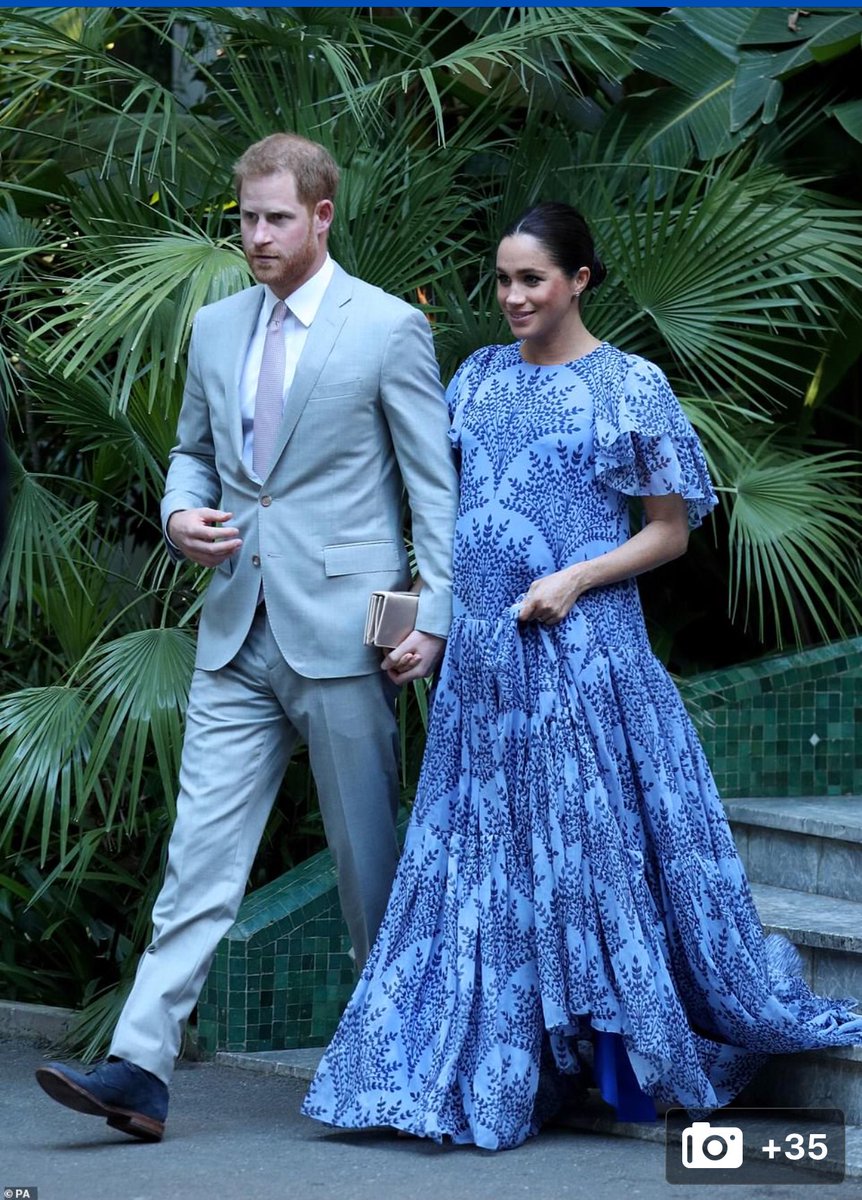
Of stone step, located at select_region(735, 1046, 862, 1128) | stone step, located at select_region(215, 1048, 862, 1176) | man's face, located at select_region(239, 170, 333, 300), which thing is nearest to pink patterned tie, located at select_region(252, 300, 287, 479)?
man's face, located at select_region(239, 170, 333, 300)

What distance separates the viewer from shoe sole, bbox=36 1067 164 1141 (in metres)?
3.64

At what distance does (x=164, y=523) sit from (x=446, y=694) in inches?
26.4

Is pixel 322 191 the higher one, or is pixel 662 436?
pixel 322 191

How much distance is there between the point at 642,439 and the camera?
3.89 meters

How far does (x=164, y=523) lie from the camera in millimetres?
3994

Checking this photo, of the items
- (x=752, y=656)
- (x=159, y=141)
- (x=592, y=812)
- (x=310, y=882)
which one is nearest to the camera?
(x=592, y=812)

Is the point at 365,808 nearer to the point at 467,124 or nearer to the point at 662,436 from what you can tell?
the point at 662,436

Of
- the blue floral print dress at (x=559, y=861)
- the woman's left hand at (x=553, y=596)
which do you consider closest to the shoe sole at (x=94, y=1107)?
the blue floral print dress at (x=559, y=861)

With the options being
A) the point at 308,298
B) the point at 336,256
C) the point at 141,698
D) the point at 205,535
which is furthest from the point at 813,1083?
the point at 336,256

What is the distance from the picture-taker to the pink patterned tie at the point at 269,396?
3.94 metres

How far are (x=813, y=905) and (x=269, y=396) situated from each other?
6.06 feet

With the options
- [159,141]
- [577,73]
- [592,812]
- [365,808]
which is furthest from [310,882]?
[577,73]

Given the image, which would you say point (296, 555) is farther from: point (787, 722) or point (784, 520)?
point (787, 722)

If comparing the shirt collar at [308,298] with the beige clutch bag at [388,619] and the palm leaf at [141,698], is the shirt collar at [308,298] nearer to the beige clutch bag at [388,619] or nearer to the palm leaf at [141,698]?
the beige clutch bag at [388,619]
